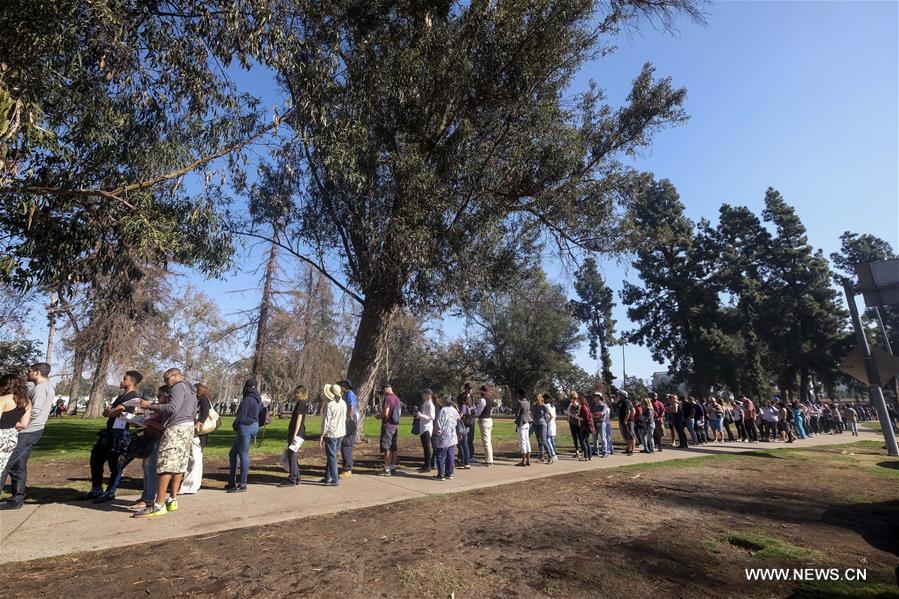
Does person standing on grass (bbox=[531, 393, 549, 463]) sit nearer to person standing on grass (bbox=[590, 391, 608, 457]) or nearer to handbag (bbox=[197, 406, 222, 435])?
person standing on grass (bbox=[590, 391, 608, 457])

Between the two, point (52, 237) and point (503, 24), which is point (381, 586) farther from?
point (503, 24)

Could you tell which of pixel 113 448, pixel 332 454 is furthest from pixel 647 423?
pixel 113 448

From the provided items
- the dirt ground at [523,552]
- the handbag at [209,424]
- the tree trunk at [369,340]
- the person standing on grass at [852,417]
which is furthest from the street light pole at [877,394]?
the handbag at [209,424]

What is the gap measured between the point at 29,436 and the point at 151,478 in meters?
1.80

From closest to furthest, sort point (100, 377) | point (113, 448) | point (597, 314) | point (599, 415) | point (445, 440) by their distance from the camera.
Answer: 1. point (113, 448)
2. point (445, 440)
3. point (599, 415)
4. point (100, 377)
5. point (597, 314)

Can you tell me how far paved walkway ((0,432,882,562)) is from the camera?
4598 mm

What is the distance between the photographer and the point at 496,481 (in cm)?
848

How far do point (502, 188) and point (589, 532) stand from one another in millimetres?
10503

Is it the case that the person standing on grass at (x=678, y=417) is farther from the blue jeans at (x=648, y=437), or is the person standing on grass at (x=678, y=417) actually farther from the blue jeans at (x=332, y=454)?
the blue jeans at (x=332, y=454)

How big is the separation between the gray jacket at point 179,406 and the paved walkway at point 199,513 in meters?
1.18

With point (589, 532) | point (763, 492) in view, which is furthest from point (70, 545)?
point (763, 492)

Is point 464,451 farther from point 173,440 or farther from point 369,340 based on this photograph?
point 173,440

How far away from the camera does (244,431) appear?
6938mm

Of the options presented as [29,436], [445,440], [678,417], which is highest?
[29,436]
